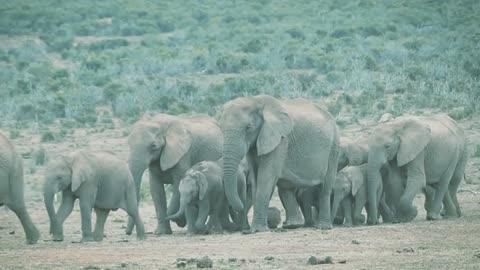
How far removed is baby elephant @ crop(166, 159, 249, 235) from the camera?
18.7m

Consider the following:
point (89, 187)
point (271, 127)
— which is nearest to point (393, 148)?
point (271, 127)

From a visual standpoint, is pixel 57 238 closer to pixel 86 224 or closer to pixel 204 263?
pixel 86 224

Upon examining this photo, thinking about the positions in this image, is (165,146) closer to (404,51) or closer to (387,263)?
(387,263)

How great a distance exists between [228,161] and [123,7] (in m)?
49.0

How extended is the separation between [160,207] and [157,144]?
95 cm

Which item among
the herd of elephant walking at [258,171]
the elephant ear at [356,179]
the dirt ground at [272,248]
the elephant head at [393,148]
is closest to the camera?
the dirt ground at [272,248]

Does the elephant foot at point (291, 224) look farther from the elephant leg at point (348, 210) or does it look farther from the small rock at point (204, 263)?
the small rock at point (204, 263)

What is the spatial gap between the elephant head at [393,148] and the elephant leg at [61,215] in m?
4.33

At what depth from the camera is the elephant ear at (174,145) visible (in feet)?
66.0

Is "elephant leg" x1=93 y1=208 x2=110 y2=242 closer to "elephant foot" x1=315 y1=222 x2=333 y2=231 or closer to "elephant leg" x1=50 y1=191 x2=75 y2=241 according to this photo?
"elephant leg" x1=50 y1=191 x2=75 y2=241

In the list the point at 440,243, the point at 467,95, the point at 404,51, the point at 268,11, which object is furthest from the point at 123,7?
the point at 440,243

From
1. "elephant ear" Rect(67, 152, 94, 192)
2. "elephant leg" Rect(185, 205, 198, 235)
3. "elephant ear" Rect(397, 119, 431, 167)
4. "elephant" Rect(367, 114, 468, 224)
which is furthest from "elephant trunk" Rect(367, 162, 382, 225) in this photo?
"elephant ear" Rect(67, 152, 94, 192)

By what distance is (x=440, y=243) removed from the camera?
15.4 metres

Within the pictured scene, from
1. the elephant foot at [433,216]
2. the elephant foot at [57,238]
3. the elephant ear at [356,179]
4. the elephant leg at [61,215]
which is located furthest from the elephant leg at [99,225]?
the elephant foot at [433,216]
